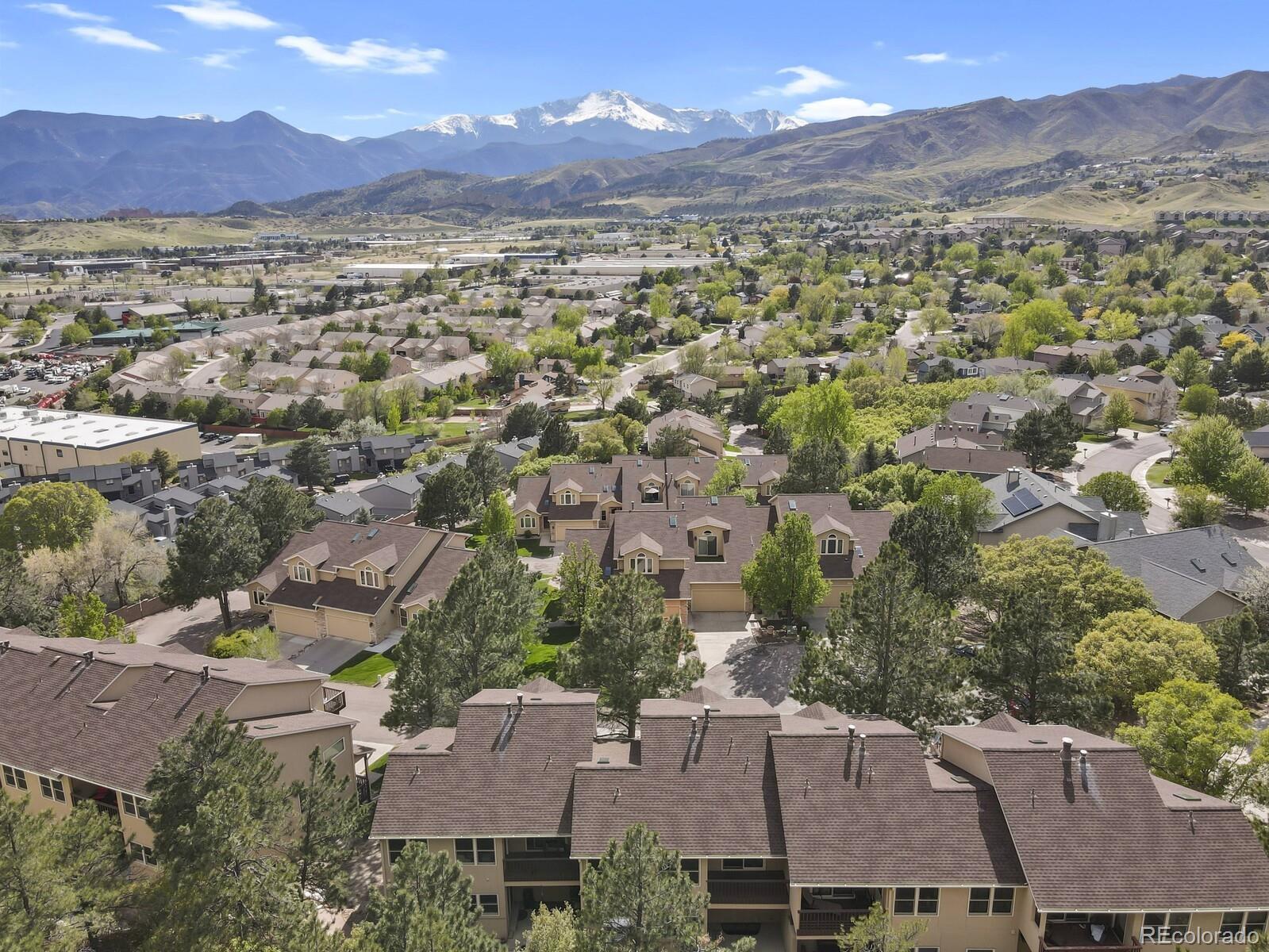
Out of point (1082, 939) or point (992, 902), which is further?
point (992, 902)

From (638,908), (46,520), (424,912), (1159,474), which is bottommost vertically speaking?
(1159,474)

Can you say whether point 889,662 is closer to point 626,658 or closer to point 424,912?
point 626,658

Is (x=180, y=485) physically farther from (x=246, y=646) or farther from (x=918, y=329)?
(x=918, y=329)

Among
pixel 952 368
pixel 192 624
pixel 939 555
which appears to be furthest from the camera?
pixel 952 368

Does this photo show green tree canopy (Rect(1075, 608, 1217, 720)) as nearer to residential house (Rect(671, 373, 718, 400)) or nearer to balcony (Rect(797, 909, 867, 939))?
balcony (Rect(797, 909, 867, 939))

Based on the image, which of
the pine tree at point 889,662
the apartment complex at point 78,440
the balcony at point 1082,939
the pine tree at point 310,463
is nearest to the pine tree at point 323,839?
the pine tree at point 889,662

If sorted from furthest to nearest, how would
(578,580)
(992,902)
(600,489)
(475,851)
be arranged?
(600,489)
(578,580)
(475,851)
(992,902)

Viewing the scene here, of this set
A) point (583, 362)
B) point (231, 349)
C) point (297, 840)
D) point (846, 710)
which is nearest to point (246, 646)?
point (297, 840)

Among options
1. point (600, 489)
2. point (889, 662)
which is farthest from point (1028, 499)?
point (889, 662)
